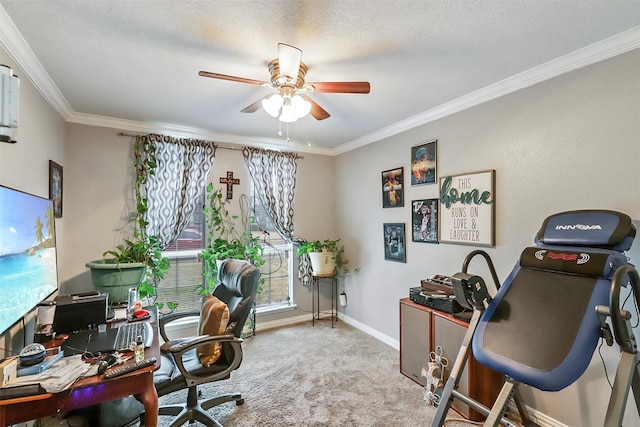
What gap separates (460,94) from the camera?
8.36 feet

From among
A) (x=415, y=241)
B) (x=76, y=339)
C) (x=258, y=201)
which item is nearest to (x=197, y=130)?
(x=258, y=201)

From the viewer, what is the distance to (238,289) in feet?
7.38

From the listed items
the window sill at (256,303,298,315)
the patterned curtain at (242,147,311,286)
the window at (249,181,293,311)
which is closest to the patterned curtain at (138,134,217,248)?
the patterned curtain at (242,147,311,286)

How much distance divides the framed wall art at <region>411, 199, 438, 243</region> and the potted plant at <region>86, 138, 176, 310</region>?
2601 millimetres

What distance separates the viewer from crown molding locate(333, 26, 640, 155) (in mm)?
1746

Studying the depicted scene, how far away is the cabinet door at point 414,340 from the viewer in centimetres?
255

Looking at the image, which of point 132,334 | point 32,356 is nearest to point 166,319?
point 132,334

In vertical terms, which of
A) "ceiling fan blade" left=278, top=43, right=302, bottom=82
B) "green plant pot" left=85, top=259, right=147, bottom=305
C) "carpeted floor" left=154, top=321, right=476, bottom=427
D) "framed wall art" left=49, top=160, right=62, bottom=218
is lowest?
"carpeted floor" left=154, top=321, right=476, bottom=427

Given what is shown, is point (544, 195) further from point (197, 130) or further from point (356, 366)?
point (197, 130)

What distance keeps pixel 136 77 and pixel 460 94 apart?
101 inches

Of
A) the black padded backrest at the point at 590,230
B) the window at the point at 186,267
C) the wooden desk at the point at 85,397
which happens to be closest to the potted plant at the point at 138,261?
the window at the point at 186,267

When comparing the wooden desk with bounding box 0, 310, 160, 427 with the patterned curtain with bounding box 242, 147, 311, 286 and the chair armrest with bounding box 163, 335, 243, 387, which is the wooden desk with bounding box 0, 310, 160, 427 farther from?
the patterned curtain with bounding box 242, 147, 311, 286

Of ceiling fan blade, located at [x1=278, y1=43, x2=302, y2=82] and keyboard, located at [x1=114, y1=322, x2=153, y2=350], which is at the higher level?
ceiling fan blade, located at [x1=278, y1=43, x2=302, y2=82]

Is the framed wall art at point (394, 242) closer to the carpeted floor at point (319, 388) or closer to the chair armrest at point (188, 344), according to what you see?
the carpeted floor at point (319, 388)
